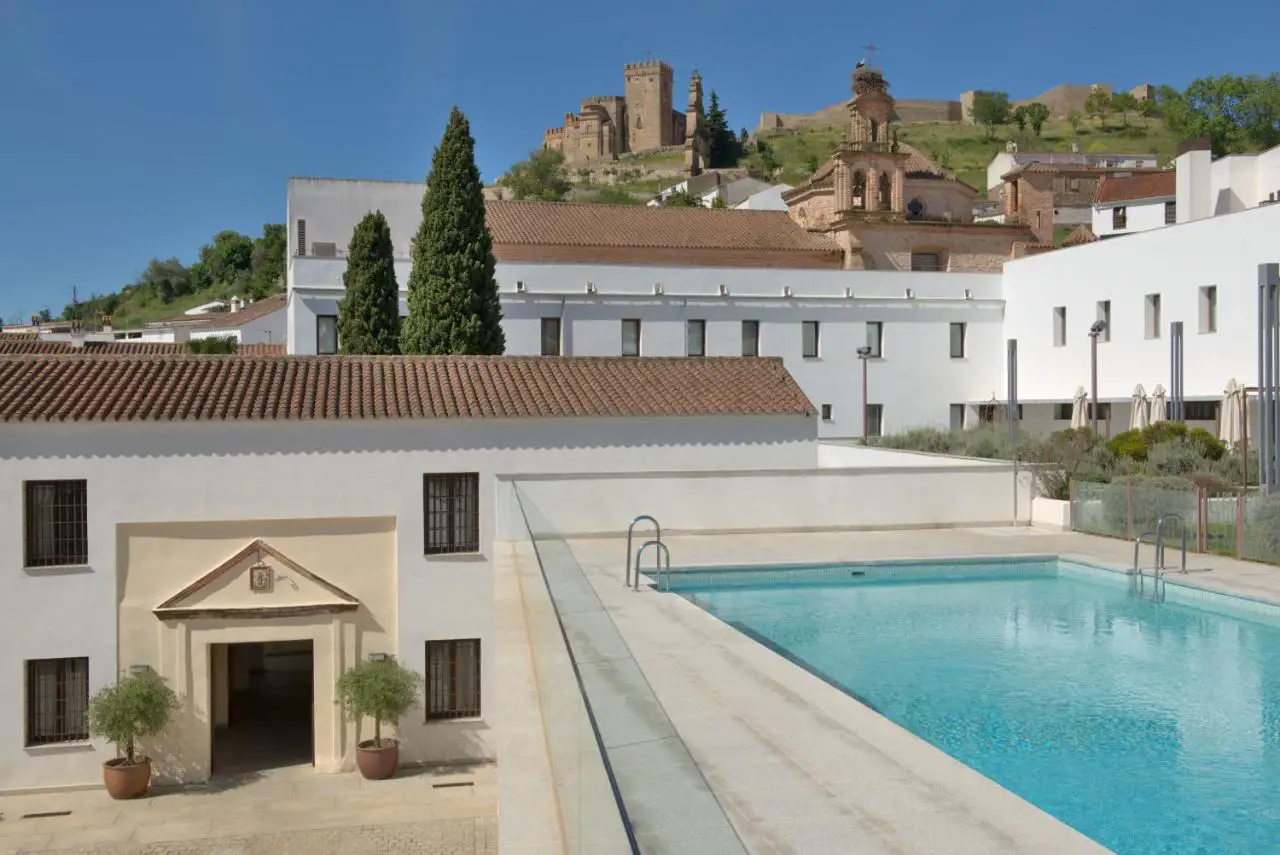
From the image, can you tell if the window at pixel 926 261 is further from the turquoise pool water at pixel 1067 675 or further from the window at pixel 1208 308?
the turquoise pool water at pixel 1067 675

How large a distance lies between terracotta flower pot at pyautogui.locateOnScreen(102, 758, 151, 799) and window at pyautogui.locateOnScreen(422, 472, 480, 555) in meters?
6.01

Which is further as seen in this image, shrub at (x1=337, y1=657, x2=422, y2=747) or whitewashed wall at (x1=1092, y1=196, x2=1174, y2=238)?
whitewashed wall at (x1=1092, y1=196, x2=1174, y2=238)

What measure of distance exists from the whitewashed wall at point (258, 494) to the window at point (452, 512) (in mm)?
161

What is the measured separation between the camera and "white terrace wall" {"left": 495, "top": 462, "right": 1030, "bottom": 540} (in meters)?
18.1

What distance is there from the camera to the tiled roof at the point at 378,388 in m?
19.7

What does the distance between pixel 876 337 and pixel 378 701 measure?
23011 millimetres

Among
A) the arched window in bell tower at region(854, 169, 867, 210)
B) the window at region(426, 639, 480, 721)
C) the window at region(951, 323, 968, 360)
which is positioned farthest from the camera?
the arched window in bell tower at region(854, 169, 867, 210)

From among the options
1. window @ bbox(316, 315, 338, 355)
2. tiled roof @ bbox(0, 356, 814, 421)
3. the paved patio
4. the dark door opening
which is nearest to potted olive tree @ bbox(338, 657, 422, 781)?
the paved patio

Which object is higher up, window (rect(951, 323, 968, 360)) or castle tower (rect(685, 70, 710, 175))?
castle tower (rect(685, 70, 710, 175))

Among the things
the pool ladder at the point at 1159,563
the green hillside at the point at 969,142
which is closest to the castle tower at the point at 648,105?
the green hillside at the point at 969,142

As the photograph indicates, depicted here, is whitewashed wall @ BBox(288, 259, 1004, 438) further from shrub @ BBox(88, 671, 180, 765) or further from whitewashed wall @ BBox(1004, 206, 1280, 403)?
shrub @ BBox(88, 671, 180, 765)

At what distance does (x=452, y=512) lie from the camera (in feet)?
67.0

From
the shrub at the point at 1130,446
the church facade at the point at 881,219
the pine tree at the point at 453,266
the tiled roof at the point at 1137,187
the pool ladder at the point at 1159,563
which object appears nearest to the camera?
the pool ladder at the point at 1159,563

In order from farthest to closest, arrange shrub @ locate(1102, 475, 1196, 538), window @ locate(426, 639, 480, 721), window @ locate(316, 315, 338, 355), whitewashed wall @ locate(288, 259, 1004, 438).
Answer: whitewashed wall @ locate(288, 259, 1004, 438)
window @ locate(316, 315, 338, 355)
window @ locate(426, 639, 480, 721)
shrub @ locate(1102, 475, 1196, 538)
